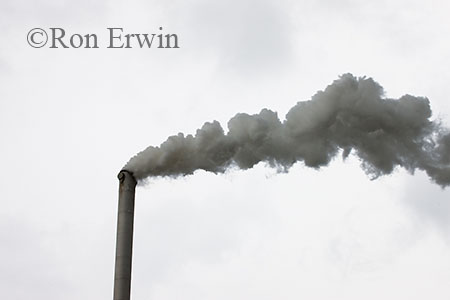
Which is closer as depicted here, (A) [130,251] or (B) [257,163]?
(A) [130,251]

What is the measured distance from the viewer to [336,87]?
15.8 meters

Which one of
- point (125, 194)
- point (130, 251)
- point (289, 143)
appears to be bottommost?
point (130, 251)

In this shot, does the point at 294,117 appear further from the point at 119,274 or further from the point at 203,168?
the point at 119,274

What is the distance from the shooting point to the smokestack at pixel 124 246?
15984mm

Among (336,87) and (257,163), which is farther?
(257,163)

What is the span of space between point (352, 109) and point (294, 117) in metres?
1.46

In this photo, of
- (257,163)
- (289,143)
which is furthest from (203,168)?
(289,143)

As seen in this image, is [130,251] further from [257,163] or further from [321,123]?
[321,123]

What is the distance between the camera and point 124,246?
1622cm

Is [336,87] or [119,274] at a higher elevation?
[336,87]

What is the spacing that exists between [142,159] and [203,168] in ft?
5.61

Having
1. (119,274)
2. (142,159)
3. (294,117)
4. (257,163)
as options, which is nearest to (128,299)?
(119,274)

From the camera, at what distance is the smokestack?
1598 centimetres

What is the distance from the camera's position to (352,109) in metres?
16.0
